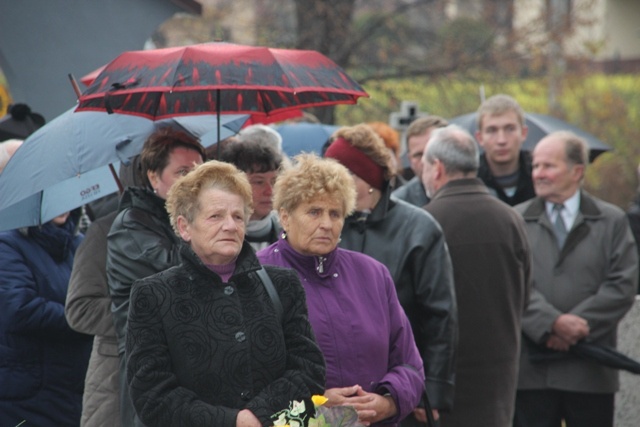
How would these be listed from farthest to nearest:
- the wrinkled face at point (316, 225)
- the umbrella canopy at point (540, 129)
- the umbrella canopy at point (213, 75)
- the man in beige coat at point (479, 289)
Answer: the umbrella canopy at point (540, 129)
the man in beige coat at point (479, 289)
the umbrella canopy at point (213, 75)
the wrinkled face at point (316, 225)

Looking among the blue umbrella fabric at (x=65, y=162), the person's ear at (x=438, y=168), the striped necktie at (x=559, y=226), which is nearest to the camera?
the blue umbrella fabric at (x=65, y=162)

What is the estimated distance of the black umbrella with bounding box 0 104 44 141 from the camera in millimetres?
8359

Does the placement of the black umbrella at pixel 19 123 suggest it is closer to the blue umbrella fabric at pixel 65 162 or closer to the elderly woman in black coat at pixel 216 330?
the blue umbrella fabric at pixel 65 162

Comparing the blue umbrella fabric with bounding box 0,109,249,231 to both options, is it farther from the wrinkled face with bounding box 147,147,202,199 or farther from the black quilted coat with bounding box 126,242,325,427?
the black quilted coat with bounding box 126,242,325,427

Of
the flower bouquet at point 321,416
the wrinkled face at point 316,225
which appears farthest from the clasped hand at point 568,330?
the flower bouquet at point 321,416

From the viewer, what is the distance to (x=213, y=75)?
208 inches

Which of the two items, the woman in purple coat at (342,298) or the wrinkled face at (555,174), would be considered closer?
the woman in purple coat at (342,298)

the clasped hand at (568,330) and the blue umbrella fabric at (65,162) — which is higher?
the blue umbrella fabric at (65,162)

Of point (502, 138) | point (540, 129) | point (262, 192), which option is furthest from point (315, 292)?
point (540, 129)

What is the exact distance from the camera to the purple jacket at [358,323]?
15.9 feet

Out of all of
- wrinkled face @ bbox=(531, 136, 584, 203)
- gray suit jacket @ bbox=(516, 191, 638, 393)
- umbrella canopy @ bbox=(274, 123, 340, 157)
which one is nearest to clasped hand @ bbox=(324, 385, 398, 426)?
gray suit jacket @ bbox=(516, 191, 638, 393)

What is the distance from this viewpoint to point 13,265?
6047mm

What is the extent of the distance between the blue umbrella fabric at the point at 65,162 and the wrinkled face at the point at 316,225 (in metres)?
1.26

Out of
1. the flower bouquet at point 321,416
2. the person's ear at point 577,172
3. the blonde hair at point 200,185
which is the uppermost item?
the blonde hair at point 200,185
